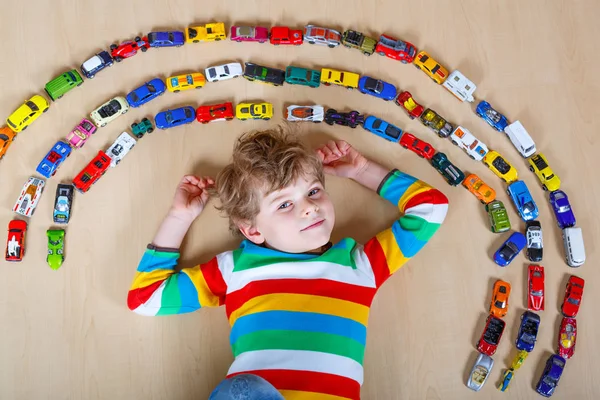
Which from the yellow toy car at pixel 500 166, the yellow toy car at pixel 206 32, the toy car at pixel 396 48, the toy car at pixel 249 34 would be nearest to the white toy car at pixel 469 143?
the yellow toy car at pixel 500 166

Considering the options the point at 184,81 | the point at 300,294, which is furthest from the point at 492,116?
the point at 184,81

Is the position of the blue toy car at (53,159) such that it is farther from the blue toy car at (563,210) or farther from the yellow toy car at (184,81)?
the blue toy car at (563,210)

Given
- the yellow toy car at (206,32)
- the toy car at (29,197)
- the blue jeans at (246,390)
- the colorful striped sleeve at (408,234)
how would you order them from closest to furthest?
the blue jeans at (246,390) → the colorful striped sleeve at (408,234) → the toy car at (29,197) → the yellow toy car at (206,32)

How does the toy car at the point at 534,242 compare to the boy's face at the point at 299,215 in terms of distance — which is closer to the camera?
the boy's face at the point at 299,215

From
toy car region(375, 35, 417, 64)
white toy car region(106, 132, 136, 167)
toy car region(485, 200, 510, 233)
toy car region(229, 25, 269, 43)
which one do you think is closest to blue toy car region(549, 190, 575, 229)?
toy car region(485, 200, 510, 233)

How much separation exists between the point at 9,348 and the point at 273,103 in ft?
2.87

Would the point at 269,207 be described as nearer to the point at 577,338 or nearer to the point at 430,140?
the point at 430,140

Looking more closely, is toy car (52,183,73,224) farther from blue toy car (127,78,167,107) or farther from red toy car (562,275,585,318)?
red toy car (562,275,585,318)

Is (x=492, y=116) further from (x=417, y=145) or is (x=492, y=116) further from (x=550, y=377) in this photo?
(x=550, y=377)

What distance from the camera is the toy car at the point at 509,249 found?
1.30m

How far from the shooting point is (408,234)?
1206 millimetres

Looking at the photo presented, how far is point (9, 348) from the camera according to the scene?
1.27m

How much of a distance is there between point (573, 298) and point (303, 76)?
0.86 meters

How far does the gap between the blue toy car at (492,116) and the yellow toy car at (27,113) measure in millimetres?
1121
